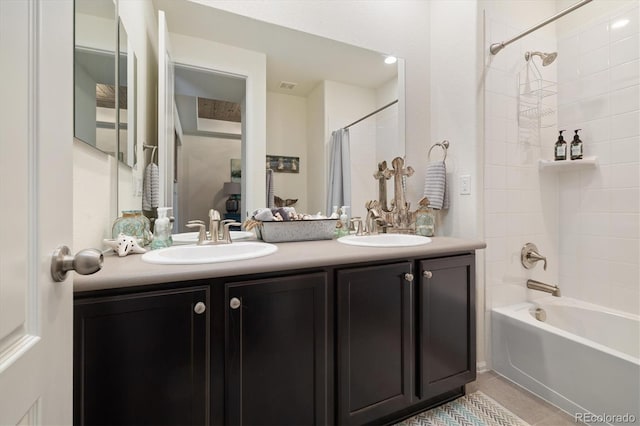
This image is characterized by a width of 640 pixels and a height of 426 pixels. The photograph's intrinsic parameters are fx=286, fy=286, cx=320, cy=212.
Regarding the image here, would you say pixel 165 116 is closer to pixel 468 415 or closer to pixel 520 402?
pixel 468 415

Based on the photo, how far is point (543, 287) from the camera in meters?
1.93

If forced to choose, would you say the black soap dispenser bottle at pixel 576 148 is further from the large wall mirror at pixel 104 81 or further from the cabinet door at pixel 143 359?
the large wall mirror at pixel 104 81

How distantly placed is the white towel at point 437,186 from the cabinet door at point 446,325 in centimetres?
50

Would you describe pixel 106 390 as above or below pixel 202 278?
below

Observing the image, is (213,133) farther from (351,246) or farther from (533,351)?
(533,351)

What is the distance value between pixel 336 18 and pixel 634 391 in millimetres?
2452

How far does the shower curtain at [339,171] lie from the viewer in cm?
188

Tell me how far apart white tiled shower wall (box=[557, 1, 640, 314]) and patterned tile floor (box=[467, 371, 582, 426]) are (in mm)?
895

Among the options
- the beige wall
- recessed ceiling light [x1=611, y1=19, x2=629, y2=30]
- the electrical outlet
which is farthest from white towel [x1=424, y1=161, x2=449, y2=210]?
recessed ceiling light [x1=611, y1=19, x2=629, y2=30]

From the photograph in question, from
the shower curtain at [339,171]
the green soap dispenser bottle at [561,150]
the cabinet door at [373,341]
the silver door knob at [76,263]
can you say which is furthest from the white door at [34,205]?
the green soap dispenser bottle at [561,150]

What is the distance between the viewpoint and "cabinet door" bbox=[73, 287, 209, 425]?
810mm

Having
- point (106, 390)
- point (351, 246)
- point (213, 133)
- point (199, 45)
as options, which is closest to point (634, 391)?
point (351, 246)

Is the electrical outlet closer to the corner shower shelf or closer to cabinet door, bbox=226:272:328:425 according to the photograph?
the corner shower shelf

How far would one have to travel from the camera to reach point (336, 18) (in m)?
1.82
